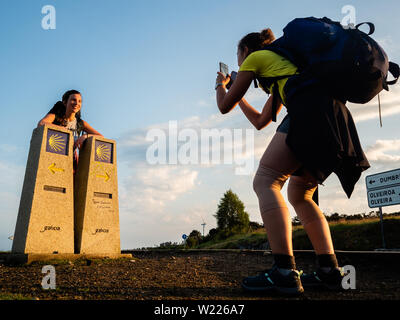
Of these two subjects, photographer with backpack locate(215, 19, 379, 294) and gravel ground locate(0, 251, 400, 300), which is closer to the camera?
photographer with backpack locate(215, 19, 379, 294)

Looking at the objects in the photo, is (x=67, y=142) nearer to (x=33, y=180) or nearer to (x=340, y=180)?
(x=33, y=180)

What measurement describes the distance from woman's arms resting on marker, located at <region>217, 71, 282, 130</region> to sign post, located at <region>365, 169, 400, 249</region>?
6.94m

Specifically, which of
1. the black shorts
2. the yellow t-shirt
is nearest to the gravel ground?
the black shorts

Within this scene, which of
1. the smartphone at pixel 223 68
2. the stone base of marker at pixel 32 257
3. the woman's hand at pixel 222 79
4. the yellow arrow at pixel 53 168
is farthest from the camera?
the yellow arrow at pixel 53 168

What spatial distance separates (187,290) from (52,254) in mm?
3414

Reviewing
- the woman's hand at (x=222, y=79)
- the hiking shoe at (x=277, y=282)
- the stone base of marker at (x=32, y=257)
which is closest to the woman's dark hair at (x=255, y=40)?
the woman's hand at (x=222, y=79)

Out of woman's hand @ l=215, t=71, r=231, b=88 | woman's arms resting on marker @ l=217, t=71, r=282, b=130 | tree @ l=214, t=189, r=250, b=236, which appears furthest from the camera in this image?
tree @ l=214, t=189, r=250, b=236

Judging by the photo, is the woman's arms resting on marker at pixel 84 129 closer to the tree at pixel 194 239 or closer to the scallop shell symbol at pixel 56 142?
the scallop shell symbol at pixel 56 142

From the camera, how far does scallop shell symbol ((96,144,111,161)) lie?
21.2ft

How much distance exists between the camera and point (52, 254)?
5223 mm

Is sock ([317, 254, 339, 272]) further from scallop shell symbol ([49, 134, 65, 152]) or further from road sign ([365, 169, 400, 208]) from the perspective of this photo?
road sign ([365, 169, 400, 208])

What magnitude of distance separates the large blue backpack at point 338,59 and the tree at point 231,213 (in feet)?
76.3

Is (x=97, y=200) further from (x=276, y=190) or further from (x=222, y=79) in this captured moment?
(x=276, y=190)

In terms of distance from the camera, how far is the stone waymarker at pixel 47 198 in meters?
5.42
